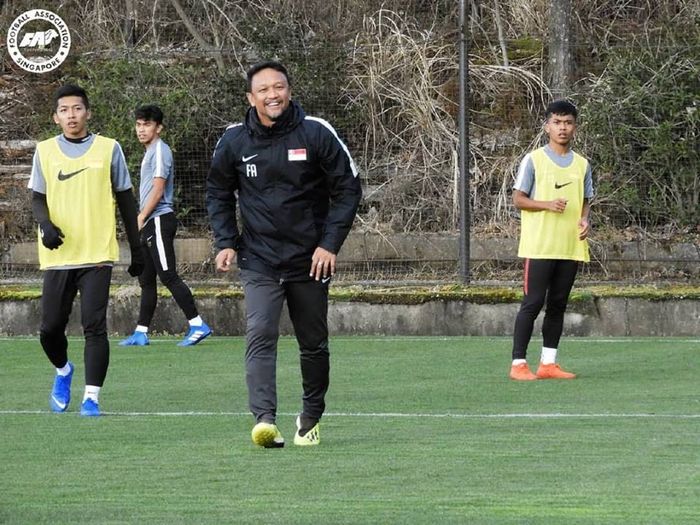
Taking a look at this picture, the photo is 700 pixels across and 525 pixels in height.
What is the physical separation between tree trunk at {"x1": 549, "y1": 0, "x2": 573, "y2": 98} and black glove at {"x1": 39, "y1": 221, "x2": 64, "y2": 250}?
8525 millimetres

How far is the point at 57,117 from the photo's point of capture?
954cm

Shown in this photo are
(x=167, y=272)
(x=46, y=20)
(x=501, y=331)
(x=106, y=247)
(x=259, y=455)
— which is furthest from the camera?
(x=46, y=20)

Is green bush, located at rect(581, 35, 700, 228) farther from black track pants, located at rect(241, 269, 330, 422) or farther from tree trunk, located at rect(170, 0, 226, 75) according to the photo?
black track pants, located at rect(241, 269, 330, 422)

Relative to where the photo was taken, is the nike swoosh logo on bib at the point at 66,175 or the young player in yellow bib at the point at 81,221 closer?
the young player in yellow bib at the point at 81,221

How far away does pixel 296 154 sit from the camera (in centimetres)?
777

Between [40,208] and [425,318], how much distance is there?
676 centimetres

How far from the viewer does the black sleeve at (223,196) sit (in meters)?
7.90

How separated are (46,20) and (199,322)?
18.2 ft

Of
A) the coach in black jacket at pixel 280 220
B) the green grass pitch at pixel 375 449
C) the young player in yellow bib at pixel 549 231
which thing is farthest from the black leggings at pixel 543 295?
the coach in black jacket at pixel 280 220

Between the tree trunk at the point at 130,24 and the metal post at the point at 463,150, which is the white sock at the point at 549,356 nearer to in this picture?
the metal post at the point at 463,150

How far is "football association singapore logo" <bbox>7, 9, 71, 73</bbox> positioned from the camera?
727 inches

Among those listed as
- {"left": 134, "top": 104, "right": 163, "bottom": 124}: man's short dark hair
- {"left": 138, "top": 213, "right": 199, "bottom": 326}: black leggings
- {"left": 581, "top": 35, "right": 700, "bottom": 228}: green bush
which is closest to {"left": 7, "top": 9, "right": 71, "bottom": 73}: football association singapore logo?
{"left": 134, "top": 104, "right": 163, "bottom": 124}: man's short dark hair

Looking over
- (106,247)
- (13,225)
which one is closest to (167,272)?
(13,225)

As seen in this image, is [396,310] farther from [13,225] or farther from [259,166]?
[259,166]
